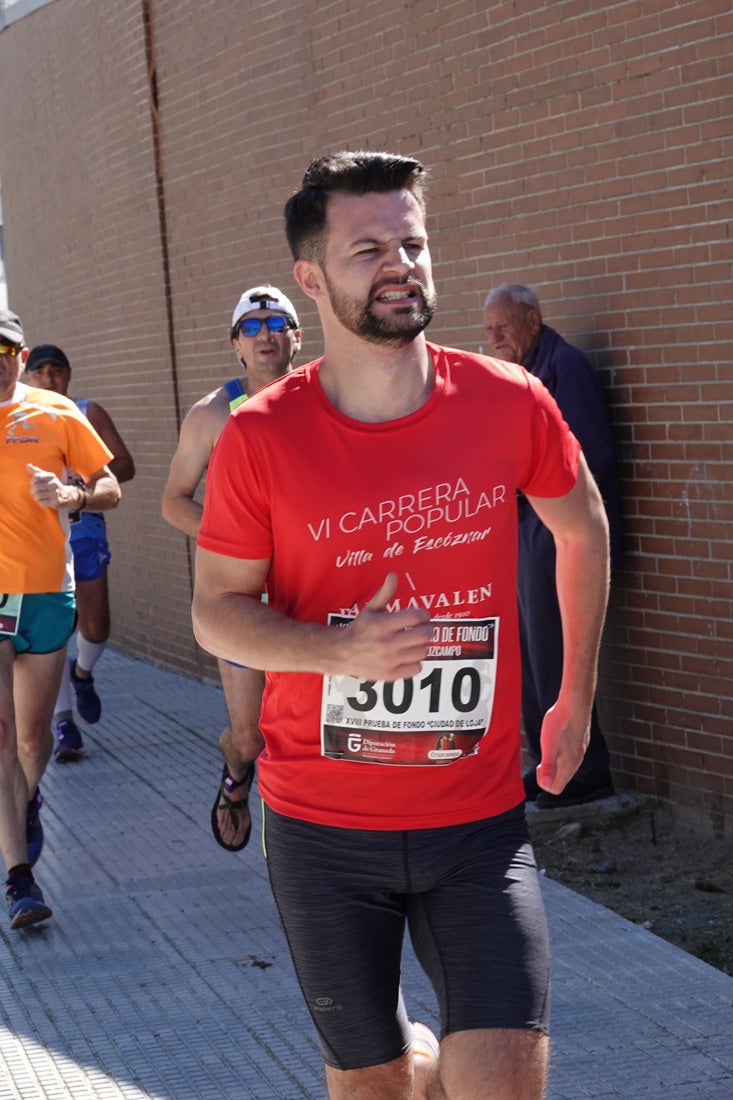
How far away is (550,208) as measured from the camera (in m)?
7.18

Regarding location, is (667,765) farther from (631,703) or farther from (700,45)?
(700,45)

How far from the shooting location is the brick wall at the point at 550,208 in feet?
21.1

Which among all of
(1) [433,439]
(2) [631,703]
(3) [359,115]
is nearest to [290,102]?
(3) [359,115]

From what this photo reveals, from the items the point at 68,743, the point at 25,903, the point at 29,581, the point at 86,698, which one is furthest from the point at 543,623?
the point at 86,698

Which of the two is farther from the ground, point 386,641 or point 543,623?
point 386,641

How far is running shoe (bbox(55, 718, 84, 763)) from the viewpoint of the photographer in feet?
29.2

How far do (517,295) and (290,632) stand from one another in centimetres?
422

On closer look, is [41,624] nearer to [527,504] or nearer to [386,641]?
[527,504]

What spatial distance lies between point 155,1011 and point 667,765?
8.55ft

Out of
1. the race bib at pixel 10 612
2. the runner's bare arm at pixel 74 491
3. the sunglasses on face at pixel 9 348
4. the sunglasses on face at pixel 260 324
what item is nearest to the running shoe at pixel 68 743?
the runner's bare arm at pixel 74 491

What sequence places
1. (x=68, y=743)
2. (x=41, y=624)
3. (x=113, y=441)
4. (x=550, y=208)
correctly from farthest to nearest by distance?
(x=113, y=441) < (x=68, y=743) < (x=550, y=208) < (x=41, y=624)

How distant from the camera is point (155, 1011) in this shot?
16.9ft

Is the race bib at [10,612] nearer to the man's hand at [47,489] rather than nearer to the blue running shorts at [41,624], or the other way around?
the blue running shorts at [41,624]

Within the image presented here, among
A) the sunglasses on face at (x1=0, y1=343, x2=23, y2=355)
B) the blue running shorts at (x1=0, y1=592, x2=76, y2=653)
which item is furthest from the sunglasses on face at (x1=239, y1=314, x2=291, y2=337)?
the blue running shorts at (x1=0, y1=592, x2=76, y2=653)
